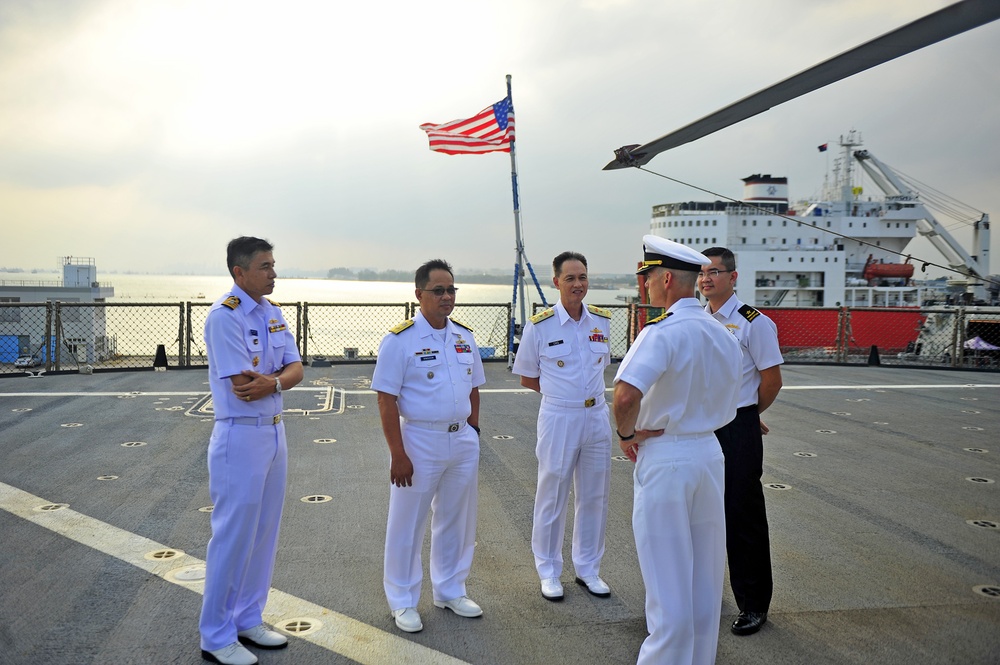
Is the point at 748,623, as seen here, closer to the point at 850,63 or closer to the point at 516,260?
Answer: the point at 850,63

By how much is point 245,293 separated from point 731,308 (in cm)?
245

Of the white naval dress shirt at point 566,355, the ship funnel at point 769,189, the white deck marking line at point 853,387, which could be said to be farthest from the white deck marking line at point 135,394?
the ship funnel at point 769,189

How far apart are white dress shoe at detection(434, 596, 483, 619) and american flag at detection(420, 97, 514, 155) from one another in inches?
437

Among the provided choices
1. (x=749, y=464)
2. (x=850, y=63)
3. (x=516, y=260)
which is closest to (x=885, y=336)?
(x=516, y=260)

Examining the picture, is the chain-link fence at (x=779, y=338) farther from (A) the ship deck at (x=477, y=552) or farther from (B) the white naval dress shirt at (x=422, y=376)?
(B) the white naval dress shirt at (x=422, y=376)

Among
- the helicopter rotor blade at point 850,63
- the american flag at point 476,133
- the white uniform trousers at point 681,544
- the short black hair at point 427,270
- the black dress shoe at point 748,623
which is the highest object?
the american flag at point 476,133

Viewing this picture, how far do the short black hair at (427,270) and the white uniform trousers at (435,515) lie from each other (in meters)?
0.72

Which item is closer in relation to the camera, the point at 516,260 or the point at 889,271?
the point at 516,260

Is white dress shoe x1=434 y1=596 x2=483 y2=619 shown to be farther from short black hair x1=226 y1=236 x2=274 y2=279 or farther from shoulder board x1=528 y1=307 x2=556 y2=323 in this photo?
short black hair x1=226 y1=236 x2=274 y2=279

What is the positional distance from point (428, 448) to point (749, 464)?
1609mm

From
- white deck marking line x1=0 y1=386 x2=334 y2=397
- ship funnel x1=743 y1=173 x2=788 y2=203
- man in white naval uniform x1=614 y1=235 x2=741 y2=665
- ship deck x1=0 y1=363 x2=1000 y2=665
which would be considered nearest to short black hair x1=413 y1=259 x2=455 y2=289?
man in white naval uniform x1=614 y1=235 x2=741 y2=665

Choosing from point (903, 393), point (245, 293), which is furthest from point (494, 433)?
point (903, 393)

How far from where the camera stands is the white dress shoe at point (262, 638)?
10.1 ft

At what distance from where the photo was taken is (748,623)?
335 centimetres
